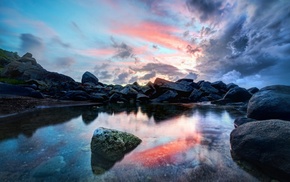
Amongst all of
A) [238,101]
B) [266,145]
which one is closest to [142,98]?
[238,101]

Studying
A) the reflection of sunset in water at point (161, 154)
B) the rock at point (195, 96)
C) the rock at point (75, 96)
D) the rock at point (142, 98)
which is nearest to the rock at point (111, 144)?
the reflection of sunset in water at point (161, 154)

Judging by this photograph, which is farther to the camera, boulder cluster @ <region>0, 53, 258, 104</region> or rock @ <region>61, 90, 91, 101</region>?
boulder cluster @ <region>0, 53, 258, 104</region>

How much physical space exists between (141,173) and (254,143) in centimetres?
350

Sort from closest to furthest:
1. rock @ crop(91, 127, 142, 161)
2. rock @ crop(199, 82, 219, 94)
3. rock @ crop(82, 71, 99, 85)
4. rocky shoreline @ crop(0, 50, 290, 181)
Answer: rocky shoreline @ crop(0, 50, 290, 181), rock @ crop(91, 127, 142, 161), rock @ crop(199, 82, 219, 94), rock @ crop(82, 71, 99, 85)

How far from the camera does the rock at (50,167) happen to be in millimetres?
4980

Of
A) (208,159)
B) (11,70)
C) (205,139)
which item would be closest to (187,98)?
(205,139)

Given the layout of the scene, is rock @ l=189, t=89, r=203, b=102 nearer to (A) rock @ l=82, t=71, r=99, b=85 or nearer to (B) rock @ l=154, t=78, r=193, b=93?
(B) rock @ l=154, t=78, r=193, b=93

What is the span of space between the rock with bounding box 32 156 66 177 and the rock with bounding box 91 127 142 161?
3.66 feet

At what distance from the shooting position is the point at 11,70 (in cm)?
4012

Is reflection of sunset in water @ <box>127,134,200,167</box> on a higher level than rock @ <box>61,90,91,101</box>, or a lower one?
lower

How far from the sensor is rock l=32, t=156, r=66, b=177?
16.3ft

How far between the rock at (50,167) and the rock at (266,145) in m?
5.47

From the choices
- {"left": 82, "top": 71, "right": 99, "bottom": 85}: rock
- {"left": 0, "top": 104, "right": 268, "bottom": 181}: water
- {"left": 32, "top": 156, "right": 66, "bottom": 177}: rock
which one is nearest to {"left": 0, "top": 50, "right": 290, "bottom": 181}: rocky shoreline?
{"left": 0, "top": 104, "right": 268, "bottom": 181}: water

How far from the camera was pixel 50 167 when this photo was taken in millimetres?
5348
